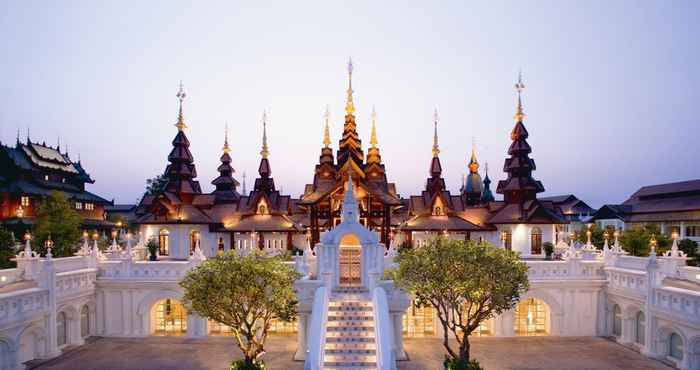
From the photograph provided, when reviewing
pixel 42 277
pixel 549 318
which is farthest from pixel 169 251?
pixel 549 318

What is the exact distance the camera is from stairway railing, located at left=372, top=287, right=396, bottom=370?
1793 centimetres

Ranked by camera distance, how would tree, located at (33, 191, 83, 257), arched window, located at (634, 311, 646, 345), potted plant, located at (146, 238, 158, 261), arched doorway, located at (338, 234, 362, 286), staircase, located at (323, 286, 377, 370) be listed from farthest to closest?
tree, located at (33, 191, 83, 257) → potted plant, located at (146, 238, 158, 261) → arched doorway, located at (338, 234, 362, 286) → arched window, located at (634, 311, 646, 345) → staircase, located at (323, 286, 377, 370)

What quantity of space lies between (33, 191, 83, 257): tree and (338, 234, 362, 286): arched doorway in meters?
27.0

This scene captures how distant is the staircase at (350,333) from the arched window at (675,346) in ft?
51.2

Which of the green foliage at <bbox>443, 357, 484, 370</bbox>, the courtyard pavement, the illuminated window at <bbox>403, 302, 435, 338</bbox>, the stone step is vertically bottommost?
the courtyard pavement

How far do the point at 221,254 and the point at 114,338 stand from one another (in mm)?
13994

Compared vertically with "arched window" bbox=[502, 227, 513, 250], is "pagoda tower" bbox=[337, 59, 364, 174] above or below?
above

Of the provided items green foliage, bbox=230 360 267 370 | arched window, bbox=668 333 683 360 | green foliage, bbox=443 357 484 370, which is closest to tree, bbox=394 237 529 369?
green foliage, bbox=443 357 484 370

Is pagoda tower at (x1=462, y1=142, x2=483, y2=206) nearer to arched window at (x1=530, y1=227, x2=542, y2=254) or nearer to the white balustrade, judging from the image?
arched window at (x1=530, y1=227, x2=542, y2=254)

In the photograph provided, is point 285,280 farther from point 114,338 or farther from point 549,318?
point 549,318

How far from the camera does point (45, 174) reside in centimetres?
5641

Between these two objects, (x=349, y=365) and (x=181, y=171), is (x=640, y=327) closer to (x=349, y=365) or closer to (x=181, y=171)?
(x=349, y=365)

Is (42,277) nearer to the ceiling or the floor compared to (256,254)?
nearer to the floor

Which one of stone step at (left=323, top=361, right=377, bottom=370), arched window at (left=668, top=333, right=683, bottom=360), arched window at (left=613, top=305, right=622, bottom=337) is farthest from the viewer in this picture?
arched window at (left=613, top=305, right=622, bottom=337)
